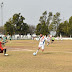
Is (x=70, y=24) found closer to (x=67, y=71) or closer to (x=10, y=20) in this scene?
(x=10, y=20)

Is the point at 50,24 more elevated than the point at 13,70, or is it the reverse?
the point at 50,24

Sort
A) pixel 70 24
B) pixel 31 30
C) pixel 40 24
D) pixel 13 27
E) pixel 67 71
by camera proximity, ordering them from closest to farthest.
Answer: pixel 67 71 → pixel 70 24 → pixel 13 27 → pixel 40 24 → pixel 31 30

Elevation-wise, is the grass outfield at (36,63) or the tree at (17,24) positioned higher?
the tree at (17,24)

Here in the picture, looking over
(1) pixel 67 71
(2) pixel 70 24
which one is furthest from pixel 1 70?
(2) pixel 70 24

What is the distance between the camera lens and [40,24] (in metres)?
108

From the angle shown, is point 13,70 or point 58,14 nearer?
point 13,70

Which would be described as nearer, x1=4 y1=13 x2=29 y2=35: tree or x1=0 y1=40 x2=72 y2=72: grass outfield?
x1=0 y1=40 x2=72 y2=72: grass outfield

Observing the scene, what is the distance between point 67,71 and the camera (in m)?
9.92

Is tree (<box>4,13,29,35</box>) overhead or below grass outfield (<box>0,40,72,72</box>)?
overhead

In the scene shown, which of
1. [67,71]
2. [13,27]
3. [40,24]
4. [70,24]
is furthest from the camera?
[40,24]

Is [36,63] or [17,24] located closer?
[36,63]

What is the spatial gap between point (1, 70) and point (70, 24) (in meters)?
85.6

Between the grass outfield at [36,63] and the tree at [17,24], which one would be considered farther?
the tree at [17,24]

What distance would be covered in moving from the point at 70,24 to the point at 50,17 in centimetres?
1865
